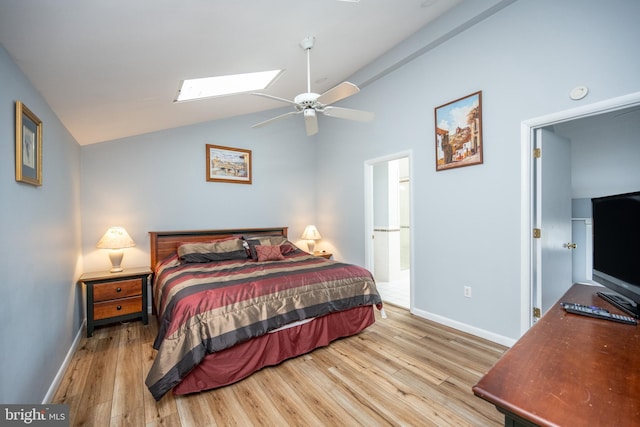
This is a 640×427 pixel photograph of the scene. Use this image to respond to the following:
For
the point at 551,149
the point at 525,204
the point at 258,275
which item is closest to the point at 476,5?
the point at 551,149

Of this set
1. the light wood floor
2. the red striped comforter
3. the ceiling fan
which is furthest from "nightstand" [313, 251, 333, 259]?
the ceiling fan

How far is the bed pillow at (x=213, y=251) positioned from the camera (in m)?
3.35

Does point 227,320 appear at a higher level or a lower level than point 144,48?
lower

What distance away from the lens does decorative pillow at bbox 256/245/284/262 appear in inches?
140

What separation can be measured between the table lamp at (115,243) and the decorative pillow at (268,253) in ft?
4.83

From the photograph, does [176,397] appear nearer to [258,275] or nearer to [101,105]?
[258,275]

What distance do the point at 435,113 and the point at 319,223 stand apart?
2.74 m

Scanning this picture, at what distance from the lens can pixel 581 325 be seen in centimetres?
118

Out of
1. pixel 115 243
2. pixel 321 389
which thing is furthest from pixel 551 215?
pixel 115 243

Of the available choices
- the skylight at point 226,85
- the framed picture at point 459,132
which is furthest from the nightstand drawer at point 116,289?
the framed picture at point 459,132

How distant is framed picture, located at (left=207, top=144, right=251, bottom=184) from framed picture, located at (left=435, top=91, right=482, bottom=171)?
2.83 meters

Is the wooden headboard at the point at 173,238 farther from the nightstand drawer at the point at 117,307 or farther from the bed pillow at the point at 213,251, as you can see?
the nightstand drawer at the point at 117,307

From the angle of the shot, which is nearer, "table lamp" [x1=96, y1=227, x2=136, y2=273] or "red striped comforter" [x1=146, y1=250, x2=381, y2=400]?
"red striped comforter" [x1=146, y1=250, x2=381, y2=400]

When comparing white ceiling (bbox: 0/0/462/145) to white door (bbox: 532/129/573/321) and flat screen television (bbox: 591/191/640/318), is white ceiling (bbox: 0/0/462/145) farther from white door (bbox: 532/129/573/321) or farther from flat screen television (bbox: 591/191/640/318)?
flat screen television (bbox: 591/191/640/318)
